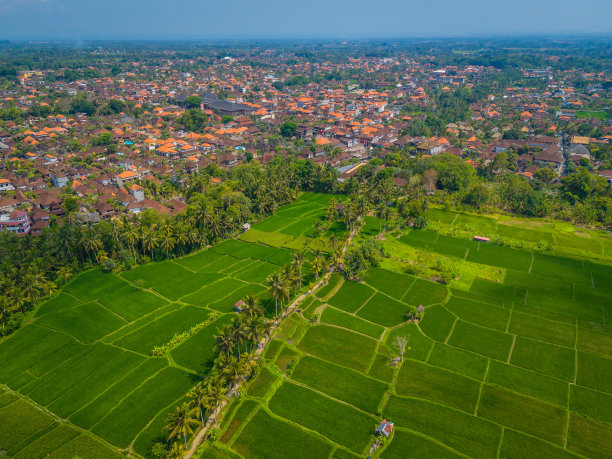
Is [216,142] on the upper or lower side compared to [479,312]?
upper

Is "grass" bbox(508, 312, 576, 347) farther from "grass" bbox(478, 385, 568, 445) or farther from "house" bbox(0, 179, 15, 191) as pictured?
"house" bbox(0, 179, 15, 191)

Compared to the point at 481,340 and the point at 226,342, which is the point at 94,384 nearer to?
the point at 226,342

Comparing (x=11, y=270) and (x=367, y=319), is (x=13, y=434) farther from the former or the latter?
→ (x=367, y=319)

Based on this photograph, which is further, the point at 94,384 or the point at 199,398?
the point at 94,384

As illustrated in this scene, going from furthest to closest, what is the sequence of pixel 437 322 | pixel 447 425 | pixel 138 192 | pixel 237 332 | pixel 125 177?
1. pixel 125 177
2. pixel 138 192
3. pixel 437 322
4. pixel 237 332
5. pixel 447 425

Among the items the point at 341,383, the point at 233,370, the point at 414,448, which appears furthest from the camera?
the point at 341,383

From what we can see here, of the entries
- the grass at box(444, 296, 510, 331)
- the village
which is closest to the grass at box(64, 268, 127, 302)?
the village

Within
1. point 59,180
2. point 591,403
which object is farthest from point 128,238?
point 591,403
